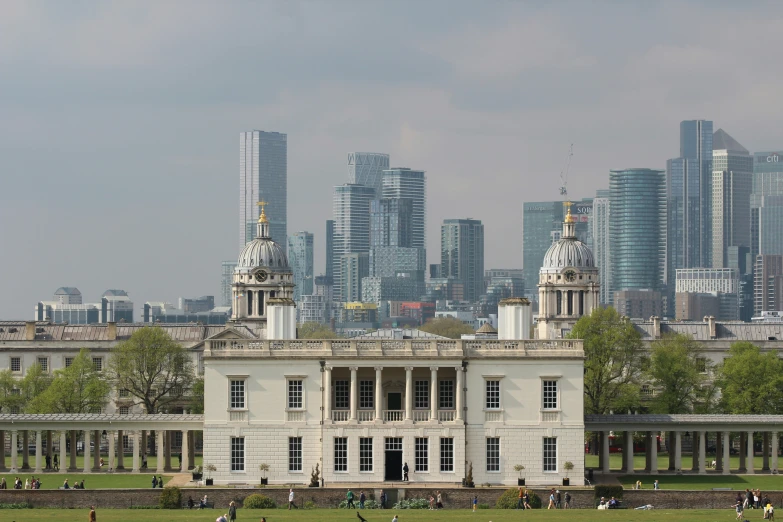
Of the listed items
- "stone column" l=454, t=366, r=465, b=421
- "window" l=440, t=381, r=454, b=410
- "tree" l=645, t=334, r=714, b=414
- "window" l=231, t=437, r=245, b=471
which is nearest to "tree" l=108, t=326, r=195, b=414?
"tree" l=645, t=334, r=714, b=414

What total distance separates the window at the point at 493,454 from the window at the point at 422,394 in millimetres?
3960

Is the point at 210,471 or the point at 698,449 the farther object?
the point at 698,449

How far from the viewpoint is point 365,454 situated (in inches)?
3610

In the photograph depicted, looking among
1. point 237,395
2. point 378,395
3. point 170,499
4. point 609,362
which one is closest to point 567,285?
point 609,362

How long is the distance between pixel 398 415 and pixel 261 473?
791 centimetres

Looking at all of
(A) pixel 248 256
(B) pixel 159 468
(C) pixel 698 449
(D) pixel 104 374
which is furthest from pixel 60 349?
(C) pixel 698 449

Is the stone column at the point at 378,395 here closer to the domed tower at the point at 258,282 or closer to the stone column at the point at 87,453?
the stone column at the point at 87,453

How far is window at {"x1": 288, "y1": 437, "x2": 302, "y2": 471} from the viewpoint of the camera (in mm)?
92062

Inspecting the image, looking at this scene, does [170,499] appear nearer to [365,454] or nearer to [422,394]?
[365,454]

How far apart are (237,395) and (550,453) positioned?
17008 millimetres

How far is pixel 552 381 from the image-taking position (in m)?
92.1

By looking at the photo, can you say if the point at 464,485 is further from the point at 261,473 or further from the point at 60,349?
the point at 60,349

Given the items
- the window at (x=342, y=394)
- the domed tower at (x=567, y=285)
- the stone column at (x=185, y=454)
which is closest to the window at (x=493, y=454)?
the window at (x=342, y=394)

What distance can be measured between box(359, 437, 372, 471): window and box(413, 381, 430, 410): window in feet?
11.1
